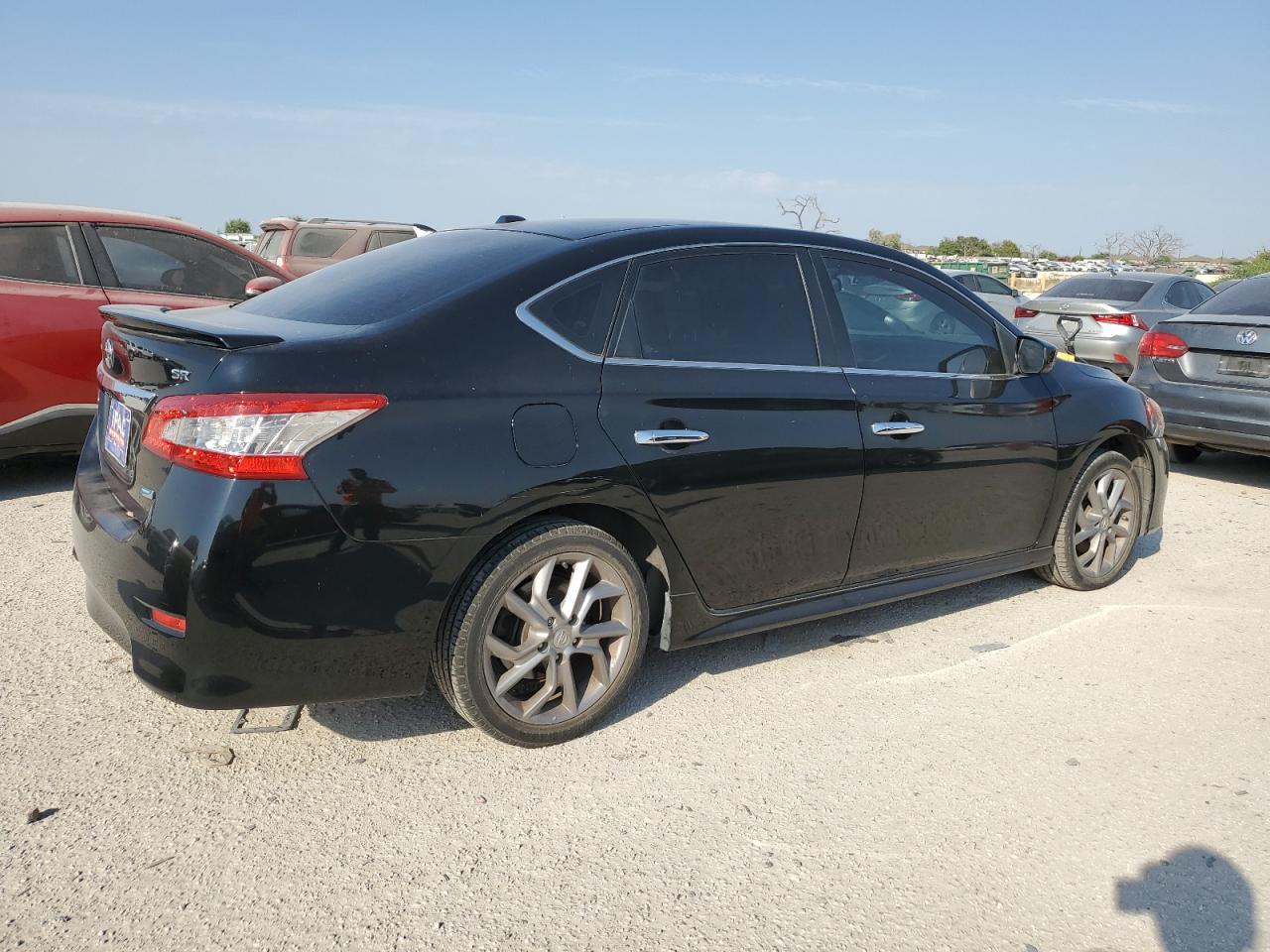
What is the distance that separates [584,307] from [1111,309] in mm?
10467

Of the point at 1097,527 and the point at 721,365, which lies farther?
the point at 1097,527

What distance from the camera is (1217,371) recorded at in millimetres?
7375

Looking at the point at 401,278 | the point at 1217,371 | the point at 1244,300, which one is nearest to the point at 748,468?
the point at 401,278

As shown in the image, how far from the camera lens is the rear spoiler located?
2.86 m

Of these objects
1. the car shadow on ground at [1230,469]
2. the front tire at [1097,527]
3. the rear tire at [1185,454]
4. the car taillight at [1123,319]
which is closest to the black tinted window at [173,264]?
the front tire at [1097,527]

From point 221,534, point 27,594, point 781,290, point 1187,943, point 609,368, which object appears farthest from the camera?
point 27,594

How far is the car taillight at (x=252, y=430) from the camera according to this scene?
107 inches

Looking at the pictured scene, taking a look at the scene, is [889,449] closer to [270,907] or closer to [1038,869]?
[1038,869]

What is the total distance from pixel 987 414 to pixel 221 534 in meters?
3.05

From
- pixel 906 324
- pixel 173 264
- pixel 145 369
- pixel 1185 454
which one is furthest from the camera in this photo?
pixel 1185 454

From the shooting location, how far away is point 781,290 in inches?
152

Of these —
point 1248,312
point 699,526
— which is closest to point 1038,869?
point 699,526

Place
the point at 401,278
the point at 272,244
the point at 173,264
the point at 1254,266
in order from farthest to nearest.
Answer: the point at 1254,266
the point at 272,244
the point at 173,264
the point at 401,278

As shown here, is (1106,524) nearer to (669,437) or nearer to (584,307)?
(669,437)
